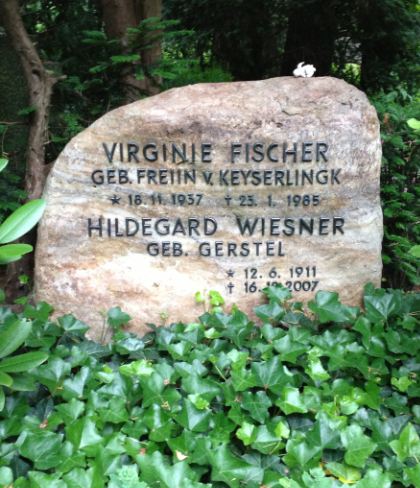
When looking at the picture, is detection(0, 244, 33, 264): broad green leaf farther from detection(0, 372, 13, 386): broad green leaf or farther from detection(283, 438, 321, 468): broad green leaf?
detection(283, 438, 321, 468): broad green leaf

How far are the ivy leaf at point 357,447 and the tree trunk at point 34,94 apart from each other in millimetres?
2314

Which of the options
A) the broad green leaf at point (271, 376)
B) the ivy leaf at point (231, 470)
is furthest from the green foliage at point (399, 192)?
the ivy leaf at point (231, 470)

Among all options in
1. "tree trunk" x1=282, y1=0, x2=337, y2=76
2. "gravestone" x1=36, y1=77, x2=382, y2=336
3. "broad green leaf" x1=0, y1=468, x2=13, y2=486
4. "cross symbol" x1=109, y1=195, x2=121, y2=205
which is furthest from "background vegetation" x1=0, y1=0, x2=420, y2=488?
"tree trunk" x1=282, y1=0, x2=337, y2=76

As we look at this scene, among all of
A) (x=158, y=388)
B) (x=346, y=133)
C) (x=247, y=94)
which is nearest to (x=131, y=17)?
(x=247, y=94)

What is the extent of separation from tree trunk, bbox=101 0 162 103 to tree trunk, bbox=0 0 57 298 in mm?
607

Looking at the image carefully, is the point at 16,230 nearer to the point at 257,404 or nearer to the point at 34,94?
the point at 257,404

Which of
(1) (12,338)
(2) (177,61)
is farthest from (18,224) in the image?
(2) (177,61)

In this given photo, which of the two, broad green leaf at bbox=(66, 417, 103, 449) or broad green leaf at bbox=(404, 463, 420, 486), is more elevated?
broad green leaf at bbox=(66, 417, 103, 449)

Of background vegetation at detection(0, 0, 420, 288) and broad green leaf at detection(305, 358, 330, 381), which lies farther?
background vegetation at detection(0, 0, 420, 288)

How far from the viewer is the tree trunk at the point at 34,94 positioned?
3.41 m

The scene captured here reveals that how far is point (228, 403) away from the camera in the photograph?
2.24m

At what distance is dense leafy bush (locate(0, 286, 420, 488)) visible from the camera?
1930 millimetres

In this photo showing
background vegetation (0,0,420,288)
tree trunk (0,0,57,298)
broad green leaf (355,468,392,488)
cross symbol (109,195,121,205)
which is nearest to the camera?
broad green leaf (355,468,392,488)

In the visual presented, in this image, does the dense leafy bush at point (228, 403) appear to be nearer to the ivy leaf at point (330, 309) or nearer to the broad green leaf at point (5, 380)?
the ivy leaf at point (330, 309)
